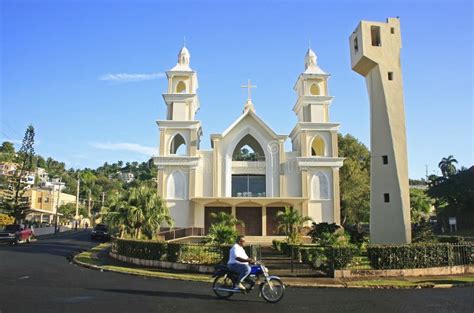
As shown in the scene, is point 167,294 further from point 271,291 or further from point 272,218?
point 272,218

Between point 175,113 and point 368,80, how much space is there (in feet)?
65.3

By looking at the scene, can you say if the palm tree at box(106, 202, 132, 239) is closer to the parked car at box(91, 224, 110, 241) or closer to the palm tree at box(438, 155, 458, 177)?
the parked car at box(91, 224, 110, 241)

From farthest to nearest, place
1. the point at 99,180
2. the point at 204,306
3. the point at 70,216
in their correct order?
the point at 99,180 < the point at 70,216 < the point at 204,306

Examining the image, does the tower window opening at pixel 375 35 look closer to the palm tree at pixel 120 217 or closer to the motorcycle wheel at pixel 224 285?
the palm tree at pixel 120 217

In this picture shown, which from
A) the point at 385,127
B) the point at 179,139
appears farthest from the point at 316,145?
the point at 385,127

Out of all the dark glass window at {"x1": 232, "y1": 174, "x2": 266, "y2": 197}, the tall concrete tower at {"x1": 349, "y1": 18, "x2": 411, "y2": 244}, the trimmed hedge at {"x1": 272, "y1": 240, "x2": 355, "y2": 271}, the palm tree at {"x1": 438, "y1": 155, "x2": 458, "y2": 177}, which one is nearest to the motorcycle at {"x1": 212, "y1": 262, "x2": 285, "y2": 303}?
the trimmed hedge at {"x1": 272, "y1": 240, "x2": 355, "y2": 271}

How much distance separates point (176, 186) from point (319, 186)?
12.5m

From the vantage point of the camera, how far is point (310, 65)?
134 ft

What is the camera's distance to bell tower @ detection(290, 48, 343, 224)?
3578 centimetres

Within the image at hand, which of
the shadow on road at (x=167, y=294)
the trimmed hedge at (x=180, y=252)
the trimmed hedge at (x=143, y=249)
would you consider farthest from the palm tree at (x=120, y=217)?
the shadow on road at (x=167, y=294)

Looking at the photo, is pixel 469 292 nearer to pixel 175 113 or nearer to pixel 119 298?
pixel 119 298

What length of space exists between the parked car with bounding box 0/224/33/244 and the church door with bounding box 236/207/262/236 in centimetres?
1730

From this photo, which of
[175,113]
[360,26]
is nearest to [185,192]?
[175,113]

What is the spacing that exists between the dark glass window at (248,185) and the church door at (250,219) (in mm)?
1310
